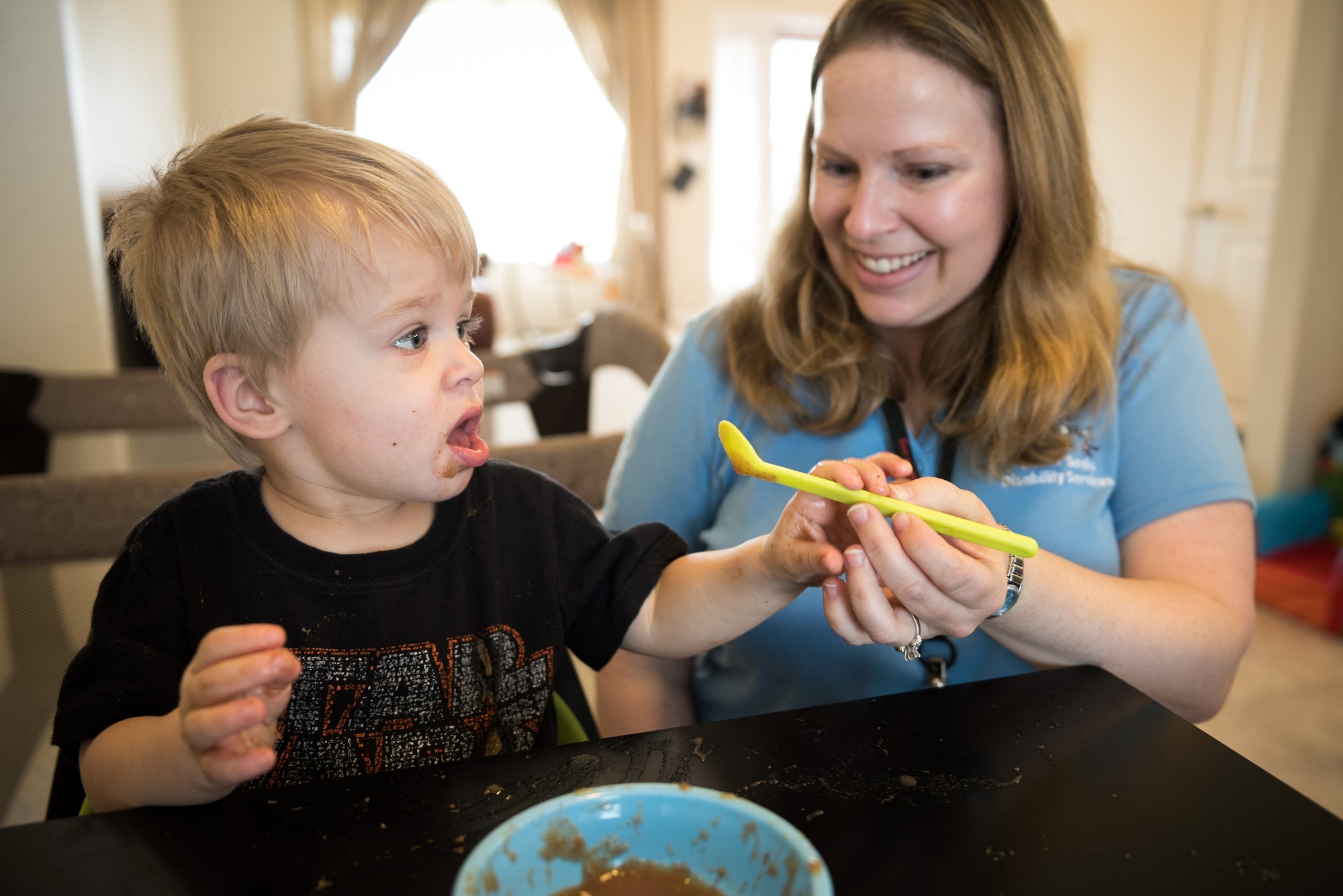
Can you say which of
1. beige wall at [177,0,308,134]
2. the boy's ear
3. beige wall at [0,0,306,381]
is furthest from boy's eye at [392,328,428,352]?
beige wall at [177,0,308,134]

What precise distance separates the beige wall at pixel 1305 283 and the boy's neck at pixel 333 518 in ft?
10.5

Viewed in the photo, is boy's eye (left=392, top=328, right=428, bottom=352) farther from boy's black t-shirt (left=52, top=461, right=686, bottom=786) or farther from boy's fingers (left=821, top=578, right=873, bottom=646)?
boy's fingers (left=821, top=578, right=873, bottom=646)

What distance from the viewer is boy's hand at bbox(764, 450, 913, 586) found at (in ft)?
2.38

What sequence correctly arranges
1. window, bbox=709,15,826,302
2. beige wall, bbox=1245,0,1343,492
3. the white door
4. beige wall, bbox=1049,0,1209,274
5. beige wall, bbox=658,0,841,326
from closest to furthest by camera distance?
beige wall, bbox=1245,0,1343,492 < the white door < beige wall, bbox=1049,0,1209,274 < beige wall, bbox=658,0,841,326 < window, bbox=709,15,826,302

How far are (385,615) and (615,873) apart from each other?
1.32ft

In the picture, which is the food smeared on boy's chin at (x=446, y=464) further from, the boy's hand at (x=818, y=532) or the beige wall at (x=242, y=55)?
the beige wall at (x=242, y=55)

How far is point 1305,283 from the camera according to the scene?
3.03 m

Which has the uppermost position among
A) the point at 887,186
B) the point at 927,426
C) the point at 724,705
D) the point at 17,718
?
the point at 887,186

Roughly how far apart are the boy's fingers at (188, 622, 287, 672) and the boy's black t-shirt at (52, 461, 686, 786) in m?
0.21

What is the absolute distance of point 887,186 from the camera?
1.07 metres

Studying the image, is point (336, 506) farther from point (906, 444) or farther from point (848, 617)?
point (906, 444)

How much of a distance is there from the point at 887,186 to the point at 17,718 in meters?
1.44

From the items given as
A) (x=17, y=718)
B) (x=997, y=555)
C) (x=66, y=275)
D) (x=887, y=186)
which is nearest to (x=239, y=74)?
(x=66, y=275)

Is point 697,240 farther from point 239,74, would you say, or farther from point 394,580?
point 394,580
